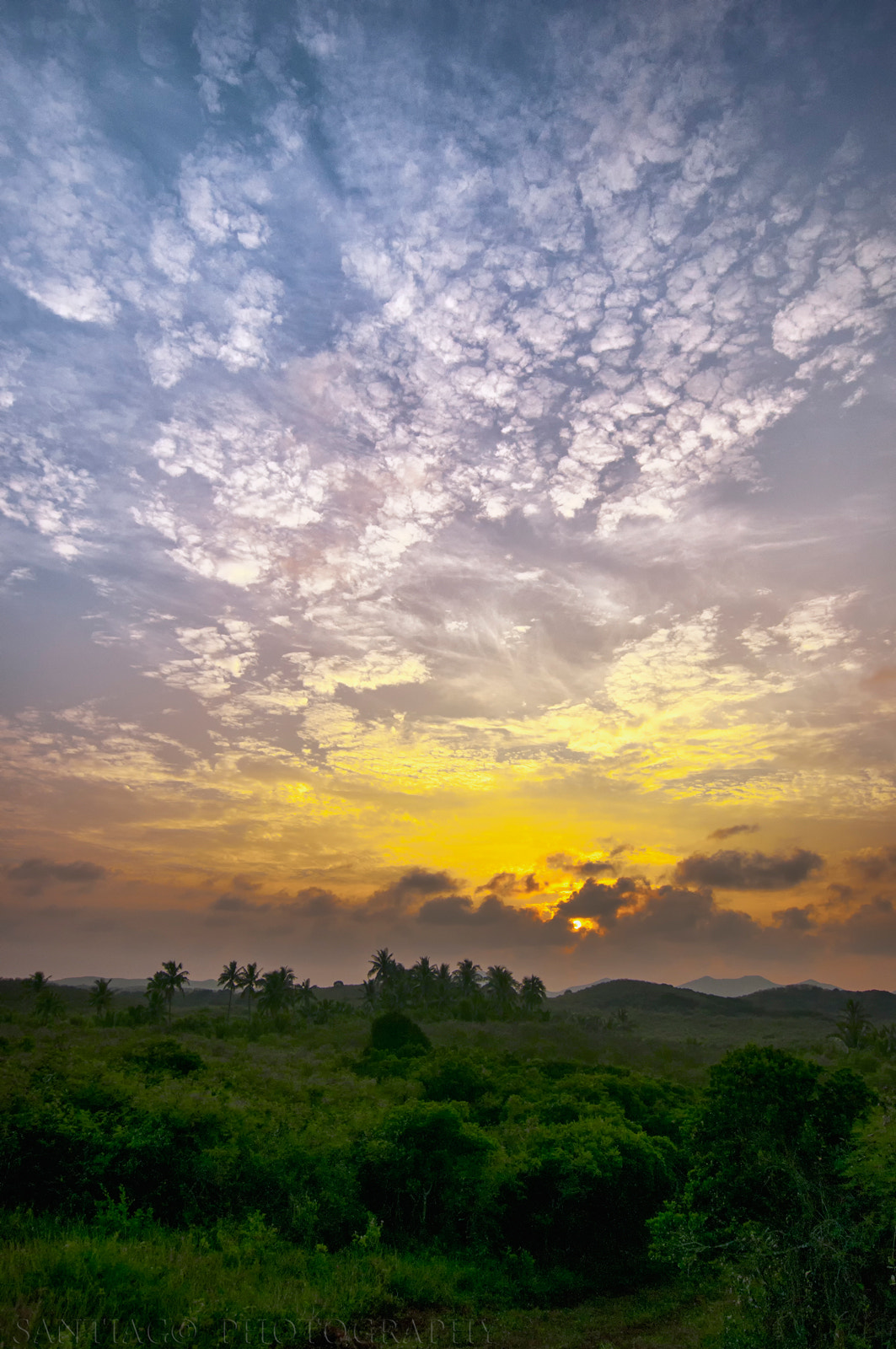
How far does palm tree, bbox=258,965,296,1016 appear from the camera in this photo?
109 meters

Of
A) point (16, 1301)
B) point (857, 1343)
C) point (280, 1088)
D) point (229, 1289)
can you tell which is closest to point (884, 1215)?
point (857, 1343)

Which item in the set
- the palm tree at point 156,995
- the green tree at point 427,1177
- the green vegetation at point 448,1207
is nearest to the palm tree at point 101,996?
the palm tree at point 156,995

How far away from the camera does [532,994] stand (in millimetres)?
119625

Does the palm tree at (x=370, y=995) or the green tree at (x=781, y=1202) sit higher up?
the green tree at (x=781, y=1202)

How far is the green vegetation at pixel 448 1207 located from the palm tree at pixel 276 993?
83.7 metres

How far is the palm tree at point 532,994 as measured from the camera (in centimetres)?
11881

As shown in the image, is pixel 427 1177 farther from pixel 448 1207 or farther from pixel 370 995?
pixel 370 995

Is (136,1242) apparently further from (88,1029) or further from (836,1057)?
(836,1057)

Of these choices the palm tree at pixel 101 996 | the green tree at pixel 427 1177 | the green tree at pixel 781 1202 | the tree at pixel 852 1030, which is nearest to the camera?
the green tree at pixel 781 1202

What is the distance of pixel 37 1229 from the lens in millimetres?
15273

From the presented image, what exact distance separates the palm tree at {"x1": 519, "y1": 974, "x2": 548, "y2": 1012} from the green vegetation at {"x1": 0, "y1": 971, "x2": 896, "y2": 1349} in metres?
92.5

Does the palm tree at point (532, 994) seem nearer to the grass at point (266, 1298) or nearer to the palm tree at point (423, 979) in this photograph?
the palm tree at point (423, 979)

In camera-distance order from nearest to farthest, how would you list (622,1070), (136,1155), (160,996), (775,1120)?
(775,1120) → (136,1155) → (622,1070) → (160,996)

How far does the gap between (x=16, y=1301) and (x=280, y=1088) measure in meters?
22.3
